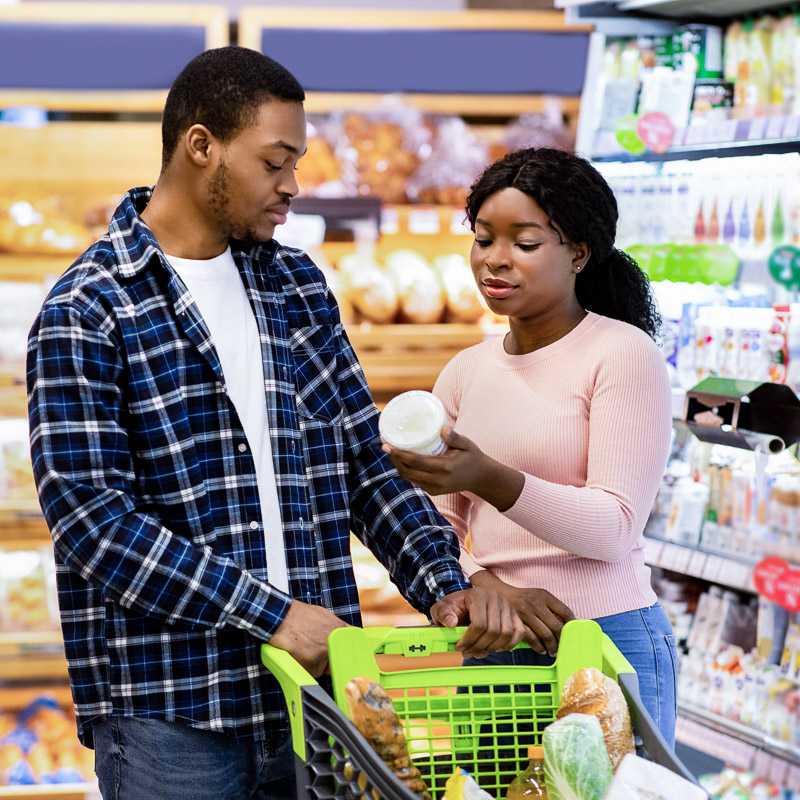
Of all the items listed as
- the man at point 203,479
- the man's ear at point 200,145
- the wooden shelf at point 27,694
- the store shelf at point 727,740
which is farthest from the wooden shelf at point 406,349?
the man's ear at point 200,145

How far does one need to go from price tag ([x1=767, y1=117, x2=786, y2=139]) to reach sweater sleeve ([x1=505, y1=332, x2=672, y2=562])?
146cm

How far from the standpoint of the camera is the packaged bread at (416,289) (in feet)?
13.0

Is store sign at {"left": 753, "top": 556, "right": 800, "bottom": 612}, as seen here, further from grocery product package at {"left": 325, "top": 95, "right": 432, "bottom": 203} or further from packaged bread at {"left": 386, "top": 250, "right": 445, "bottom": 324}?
grocery product package at {"left": 325, "top": 95, "right": 432, "bottom": 203}

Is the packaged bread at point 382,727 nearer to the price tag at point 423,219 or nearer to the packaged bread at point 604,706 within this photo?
the packaged bread at point 604,706

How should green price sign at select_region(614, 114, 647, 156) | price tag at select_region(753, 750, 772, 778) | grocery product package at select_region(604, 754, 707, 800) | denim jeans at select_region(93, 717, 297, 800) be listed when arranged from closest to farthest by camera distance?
1. grocery product package at select_region(604, 754, 707, 800)
2. denim jeans at select_region(93, 717, 297, 800)
3. price tag at select_region(753, 750, 772, 778)
4. green price sign at select_region(614, 114, 647, 156)

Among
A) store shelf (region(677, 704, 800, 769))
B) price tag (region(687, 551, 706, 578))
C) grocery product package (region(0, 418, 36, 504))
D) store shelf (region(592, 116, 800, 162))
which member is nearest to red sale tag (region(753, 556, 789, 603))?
price tag (region(687, 551, 706, 578))

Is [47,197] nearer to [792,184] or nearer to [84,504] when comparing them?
[792,184]

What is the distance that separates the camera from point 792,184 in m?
3.35

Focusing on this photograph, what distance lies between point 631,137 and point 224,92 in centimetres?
211

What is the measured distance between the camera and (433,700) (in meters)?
1.67

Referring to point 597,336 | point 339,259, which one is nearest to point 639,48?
point 339,259

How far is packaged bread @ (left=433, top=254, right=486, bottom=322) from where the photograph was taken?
13.2 feet

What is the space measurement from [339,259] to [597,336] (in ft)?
7.09

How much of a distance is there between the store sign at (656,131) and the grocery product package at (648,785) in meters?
2.50
